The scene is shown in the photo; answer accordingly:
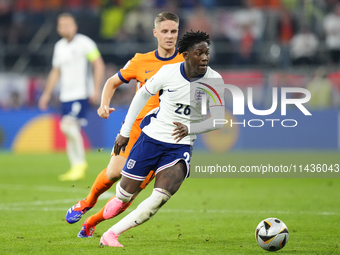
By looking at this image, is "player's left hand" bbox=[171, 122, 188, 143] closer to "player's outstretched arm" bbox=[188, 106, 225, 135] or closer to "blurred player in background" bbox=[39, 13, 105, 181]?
"player's outstretched arm" bbox=[188, 106, 225, 135]

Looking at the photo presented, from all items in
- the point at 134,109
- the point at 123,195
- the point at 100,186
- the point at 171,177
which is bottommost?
the point at 100,186

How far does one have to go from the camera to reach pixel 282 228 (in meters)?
5.10

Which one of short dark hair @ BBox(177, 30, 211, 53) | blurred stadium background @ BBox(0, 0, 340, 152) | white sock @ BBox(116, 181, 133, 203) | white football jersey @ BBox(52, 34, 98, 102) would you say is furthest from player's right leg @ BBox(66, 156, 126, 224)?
blurred stadium background @ BBox(0, 0, 340, 152)

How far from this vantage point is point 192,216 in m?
7.37

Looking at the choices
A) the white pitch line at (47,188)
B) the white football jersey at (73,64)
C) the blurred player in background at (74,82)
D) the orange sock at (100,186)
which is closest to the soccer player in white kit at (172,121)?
the orange sock at (100,186)

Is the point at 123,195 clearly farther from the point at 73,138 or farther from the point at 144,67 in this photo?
the point at 73,138

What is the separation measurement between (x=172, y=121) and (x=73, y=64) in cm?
690

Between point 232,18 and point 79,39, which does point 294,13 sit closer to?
point 232,18

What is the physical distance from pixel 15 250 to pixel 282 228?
7.94 feet

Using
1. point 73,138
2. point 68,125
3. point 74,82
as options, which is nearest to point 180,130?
point 73,138

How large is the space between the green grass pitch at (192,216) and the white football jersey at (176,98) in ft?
3.60

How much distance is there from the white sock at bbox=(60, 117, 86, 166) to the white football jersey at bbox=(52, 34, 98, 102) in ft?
1.59

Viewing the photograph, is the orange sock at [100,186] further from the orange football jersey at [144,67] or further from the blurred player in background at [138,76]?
the orange football jersey at [144,67]

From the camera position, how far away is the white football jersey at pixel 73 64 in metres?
11.5
